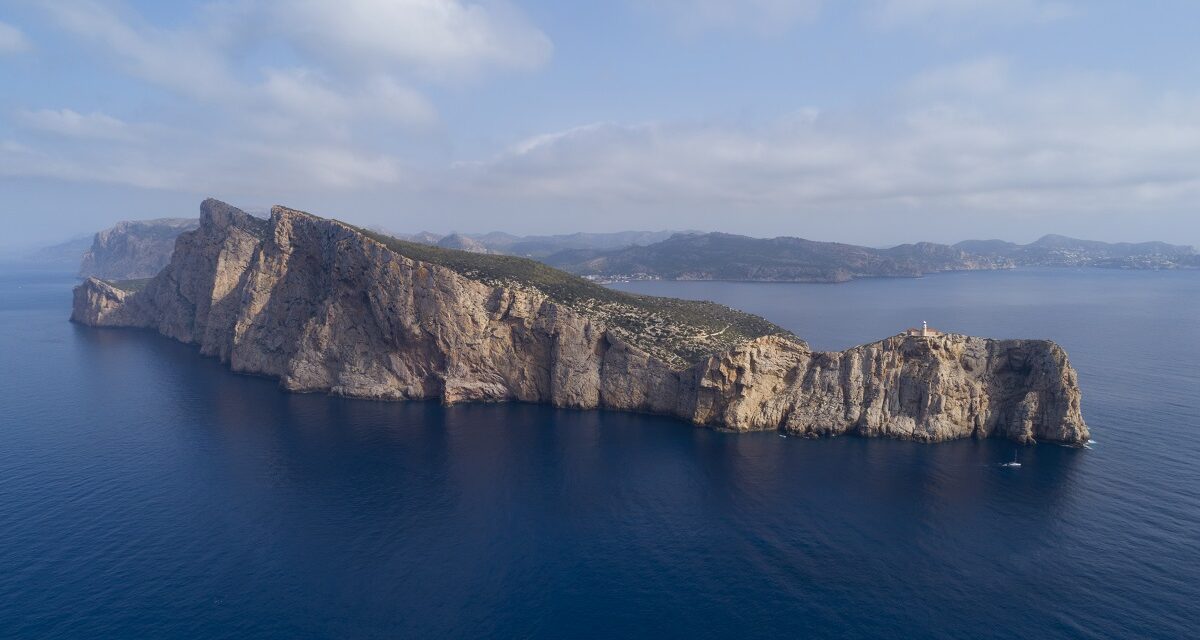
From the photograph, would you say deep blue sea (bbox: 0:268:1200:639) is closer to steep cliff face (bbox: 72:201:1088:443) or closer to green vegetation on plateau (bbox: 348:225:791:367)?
steep cliff face (bbox: 72:201:1088:443)

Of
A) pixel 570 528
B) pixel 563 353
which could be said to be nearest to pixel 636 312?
pixel 563 353

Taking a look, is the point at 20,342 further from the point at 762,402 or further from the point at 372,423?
the point at 762,402

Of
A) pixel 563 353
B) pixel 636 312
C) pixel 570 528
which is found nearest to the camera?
pixel 570 528

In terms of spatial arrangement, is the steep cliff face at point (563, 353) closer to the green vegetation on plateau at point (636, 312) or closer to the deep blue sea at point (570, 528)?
the green vegetation on plateau at point (636, 312)

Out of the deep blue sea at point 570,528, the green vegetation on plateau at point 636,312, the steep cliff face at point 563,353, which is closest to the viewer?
the deep blue sea at point 570,528

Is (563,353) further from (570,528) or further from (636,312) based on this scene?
(570,528)

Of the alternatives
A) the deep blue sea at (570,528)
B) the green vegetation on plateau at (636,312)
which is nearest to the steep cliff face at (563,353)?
the green vegetation on plateau at (636,312)
